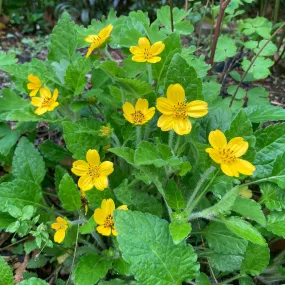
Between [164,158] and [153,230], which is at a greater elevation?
[164,158]

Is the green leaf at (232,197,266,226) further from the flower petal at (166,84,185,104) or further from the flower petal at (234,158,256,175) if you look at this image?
the flower petal at (166,84,185,104)

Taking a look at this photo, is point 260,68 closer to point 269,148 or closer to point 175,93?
point 269,148

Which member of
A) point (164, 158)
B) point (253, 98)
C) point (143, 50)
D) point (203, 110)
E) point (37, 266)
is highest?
point (143, 50)

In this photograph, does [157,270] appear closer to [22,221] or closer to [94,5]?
[22,221]

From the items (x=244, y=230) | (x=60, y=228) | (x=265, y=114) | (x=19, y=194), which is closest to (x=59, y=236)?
(x=60, y=228)

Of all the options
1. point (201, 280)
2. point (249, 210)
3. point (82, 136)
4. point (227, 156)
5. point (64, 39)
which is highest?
point (64, 39)

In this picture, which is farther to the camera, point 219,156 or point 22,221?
point 22,221

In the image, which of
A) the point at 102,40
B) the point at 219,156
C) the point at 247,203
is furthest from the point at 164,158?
the point at 102,40
